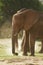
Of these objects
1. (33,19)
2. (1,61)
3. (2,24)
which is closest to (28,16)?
(33,19)

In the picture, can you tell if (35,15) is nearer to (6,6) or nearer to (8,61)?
(8,61)

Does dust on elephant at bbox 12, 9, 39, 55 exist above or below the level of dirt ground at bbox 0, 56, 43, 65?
above

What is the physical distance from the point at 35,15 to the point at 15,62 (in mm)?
2532

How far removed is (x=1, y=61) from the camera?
8.78 metres

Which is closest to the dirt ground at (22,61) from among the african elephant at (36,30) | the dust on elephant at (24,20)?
the african elephant at (36,30)

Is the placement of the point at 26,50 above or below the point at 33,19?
below

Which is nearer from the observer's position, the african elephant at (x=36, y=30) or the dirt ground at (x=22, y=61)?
the dirt ground at (x=22, y=61)

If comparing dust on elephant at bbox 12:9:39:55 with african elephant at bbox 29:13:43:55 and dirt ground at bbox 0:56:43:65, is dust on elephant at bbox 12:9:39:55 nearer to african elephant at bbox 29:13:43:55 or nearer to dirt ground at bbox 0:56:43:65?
african elephant at bbox 29:13:43:55

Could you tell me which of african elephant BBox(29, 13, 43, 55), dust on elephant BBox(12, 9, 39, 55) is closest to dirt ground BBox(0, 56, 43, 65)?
african elephant BBox(29, 13, 43, 55)

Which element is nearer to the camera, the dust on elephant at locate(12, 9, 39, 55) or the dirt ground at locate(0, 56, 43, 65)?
the dirt ground at locate(0, 56, 43, 65)

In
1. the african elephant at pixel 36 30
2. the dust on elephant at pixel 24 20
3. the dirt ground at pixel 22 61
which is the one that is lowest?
the dirt ground at pixel 22 61

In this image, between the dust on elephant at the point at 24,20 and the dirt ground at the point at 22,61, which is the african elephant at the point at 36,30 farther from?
the dirt ground at the point at 22,61

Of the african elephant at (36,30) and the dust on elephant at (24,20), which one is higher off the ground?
the dust on elephant at (24,20)

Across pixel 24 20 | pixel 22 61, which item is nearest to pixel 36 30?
pixel 24 20
